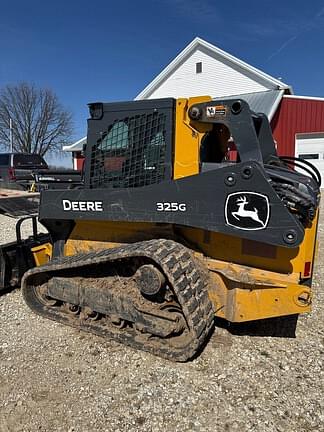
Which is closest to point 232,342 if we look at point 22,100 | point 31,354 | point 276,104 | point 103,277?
point 103,277

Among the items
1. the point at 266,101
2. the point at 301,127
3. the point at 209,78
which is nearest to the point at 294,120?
the point at 301,127

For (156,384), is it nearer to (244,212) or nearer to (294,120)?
(244,212)

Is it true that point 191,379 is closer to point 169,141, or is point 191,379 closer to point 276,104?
point 169,141

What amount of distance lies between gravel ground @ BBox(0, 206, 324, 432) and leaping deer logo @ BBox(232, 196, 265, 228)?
1282 mm

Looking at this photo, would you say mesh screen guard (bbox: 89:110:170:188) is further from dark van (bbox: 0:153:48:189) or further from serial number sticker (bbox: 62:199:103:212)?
dark van (bbox: 0:153:48:189)

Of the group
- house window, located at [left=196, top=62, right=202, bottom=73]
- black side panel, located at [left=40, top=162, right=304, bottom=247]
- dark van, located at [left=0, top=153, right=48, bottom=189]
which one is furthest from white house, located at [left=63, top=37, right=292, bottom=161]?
black side panel, located at [left=40, top=162, right=304, bottom=247]

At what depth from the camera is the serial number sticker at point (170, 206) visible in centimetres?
313

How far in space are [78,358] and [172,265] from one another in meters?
1.20

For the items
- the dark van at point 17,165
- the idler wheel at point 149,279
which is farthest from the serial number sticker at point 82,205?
the dark van at point 17,165

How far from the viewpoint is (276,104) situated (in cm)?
1880

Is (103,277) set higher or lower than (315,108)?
lower

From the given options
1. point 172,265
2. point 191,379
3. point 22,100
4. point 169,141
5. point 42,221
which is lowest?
point 191,379

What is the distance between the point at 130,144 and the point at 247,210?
134cm

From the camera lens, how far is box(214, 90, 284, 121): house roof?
60.1ft
